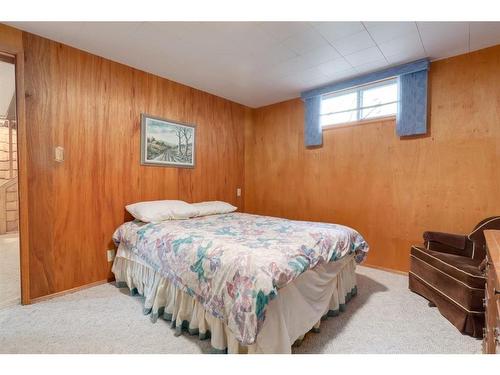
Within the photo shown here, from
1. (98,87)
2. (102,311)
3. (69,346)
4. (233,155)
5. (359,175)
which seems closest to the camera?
(69,346)

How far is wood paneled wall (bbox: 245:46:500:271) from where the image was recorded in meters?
2.30

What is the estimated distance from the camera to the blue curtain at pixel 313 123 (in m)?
3.30

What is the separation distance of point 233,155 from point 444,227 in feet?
9.29

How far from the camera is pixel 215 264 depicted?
1442mm

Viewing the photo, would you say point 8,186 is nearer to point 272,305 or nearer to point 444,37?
point 272,305

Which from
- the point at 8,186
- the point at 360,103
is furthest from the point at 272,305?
the point at 8,186

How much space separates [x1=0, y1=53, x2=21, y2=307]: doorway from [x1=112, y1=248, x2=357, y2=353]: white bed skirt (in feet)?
5.10

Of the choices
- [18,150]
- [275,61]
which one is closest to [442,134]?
[275,61]

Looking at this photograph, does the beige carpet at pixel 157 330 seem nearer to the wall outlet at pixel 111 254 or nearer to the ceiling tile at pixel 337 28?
the wall outlet at pixel 111 254

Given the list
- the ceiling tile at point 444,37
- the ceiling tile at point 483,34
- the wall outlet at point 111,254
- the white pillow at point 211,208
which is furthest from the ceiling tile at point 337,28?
the wall outlet at point 111,254

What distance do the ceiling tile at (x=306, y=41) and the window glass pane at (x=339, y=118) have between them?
1131mm

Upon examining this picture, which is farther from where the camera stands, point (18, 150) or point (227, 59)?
point (227, 59)

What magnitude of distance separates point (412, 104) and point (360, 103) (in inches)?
23.3

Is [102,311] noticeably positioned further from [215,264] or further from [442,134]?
[442,134]
